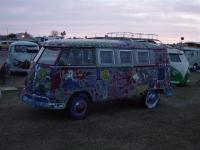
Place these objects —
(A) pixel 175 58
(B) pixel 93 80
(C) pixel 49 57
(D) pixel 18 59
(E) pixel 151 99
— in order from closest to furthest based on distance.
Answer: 1. (C) pixel 49 57
2. (B) pixel 93 80
3. (E) pixel 151 99
4. (A) pixel 175 58
5. (D) pixel 18 59

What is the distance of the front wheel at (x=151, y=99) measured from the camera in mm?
14266

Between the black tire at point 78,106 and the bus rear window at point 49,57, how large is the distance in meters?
1.24

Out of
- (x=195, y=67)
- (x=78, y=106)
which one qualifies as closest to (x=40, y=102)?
(x=78, y=106)

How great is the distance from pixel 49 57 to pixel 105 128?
2676mm

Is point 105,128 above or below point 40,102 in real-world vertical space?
below

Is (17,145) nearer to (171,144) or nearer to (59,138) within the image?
(59,138)

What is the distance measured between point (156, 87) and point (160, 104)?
1.24 metres

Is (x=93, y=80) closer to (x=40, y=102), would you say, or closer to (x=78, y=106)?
(x=78, y=106)

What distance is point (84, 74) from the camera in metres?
11.7

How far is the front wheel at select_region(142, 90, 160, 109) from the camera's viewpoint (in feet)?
46.8

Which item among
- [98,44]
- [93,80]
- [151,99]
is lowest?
[151,99]

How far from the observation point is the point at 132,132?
10.6 metres

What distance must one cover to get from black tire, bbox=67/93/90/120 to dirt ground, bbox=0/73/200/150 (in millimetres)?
221

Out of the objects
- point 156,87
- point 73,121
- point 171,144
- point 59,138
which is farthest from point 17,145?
point 156,87
